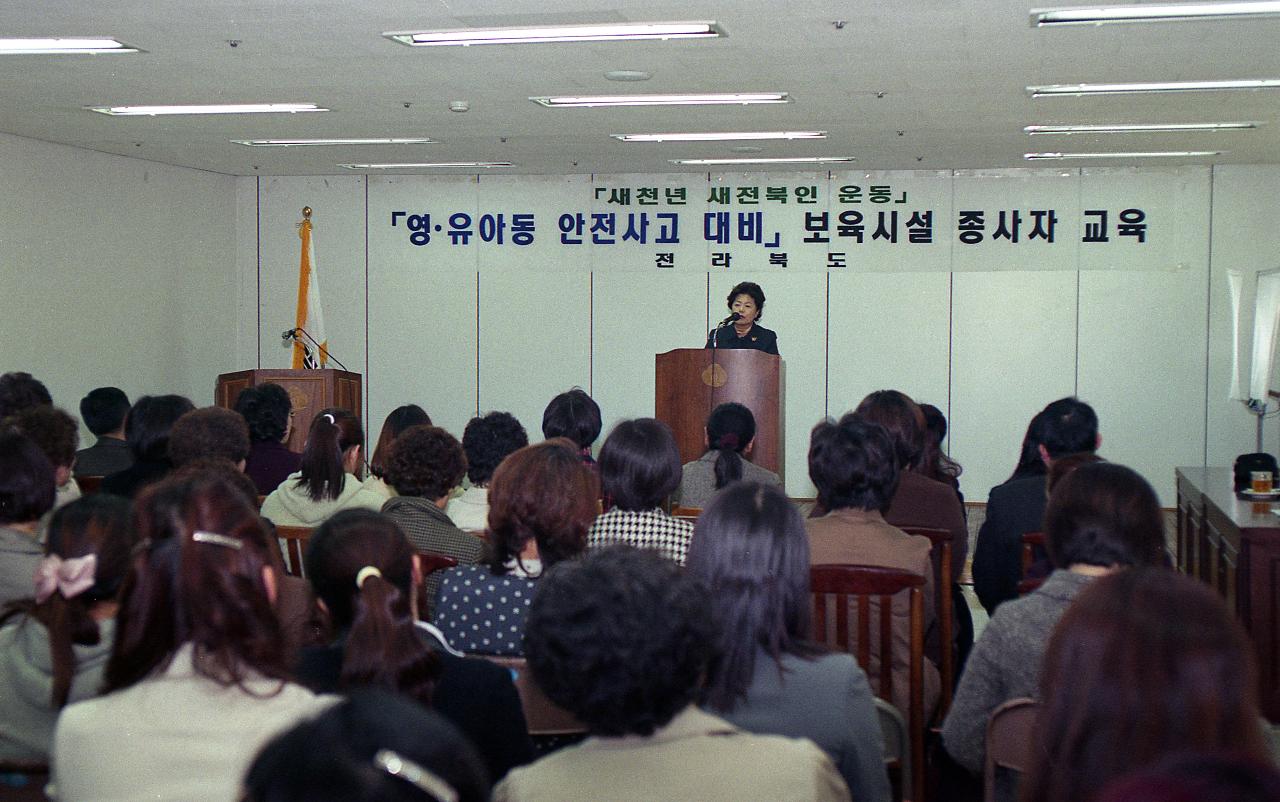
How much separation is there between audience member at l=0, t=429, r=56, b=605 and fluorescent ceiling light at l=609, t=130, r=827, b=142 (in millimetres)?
5611

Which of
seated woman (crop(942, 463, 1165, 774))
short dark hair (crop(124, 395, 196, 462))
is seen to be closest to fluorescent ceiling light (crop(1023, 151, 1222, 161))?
short dark hair (crop(124, 395, 196, 462))

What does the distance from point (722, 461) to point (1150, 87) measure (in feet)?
10.3

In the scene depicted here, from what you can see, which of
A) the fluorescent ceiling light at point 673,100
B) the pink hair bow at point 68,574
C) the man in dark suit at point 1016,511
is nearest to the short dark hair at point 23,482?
the pink hair bow at point 68,574

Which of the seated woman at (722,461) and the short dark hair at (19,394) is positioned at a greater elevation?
the short dark hair at (19,394)

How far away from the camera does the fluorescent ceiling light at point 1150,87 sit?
20.5 feet

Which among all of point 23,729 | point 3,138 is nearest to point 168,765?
point 23,729

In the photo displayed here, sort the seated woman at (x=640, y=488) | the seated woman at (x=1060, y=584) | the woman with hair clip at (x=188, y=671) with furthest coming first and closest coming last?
the seated woman at (x=640, y=488) < the seated woman at (x=1060, y=584) < the woman with hair clip at (x=188, y=671)

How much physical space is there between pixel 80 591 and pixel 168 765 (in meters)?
0.72

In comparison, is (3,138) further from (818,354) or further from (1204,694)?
(1204,694)

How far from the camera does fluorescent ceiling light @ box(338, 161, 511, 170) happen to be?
32.7 ft

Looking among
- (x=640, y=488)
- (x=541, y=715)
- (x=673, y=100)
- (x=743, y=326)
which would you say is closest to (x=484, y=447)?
(x=640, y=488)

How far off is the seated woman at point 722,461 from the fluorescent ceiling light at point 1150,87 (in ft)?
8.55

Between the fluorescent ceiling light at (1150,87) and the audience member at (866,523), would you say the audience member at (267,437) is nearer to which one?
the audience member at (866,523)

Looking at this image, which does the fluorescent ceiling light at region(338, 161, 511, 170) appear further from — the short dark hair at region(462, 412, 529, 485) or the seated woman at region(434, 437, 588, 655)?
the seated woman at region(434, 437, 588, 655)
